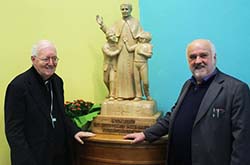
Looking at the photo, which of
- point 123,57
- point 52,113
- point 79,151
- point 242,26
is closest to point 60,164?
point 79,151

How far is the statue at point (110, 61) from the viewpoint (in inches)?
84.6

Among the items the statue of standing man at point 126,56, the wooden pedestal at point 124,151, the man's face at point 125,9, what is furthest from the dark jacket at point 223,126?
the man's face at point 125,9

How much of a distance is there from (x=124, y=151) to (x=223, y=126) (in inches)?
23.5

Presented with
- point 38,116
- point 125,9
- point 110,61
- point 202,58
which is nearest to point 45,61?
point 38,116

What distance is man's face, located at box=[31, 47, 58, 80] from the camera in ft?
6.03

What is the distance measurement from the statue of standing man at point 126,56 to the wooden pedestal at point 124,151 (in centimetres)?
32

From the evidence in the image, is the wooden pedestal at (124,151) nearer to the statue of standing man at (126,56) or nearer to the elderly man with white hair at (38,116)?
the elderly man with white hair at (38,116)

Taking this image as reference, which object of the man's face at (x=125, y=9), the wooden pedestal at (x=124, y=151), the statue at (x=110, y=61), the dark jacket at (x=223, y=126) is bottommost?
the wooden pedestal at (x=124, y=151)

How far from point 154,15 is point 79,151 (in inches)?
45.4

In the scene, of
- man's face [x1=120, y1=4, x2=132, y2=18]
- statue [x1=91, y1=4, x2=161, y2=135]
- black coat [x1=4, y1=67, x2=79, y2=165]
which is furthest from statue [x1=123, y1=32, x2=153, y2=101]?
black coat [x1=4, y1=67, x2=79, y2=165]

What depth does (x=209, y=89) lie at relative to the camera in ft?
5.48

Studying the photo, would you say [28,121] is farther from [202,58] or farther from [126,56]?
[202,58]

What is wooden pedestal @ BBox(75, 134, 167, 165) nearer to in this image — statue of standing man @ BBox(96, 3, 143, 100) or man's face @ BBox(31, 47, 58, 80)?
statue of standing man @ BBox(96, 3, 143, 100)

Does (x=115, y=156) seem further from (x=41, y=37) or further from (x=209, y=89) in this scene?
(x=41, y=37)
